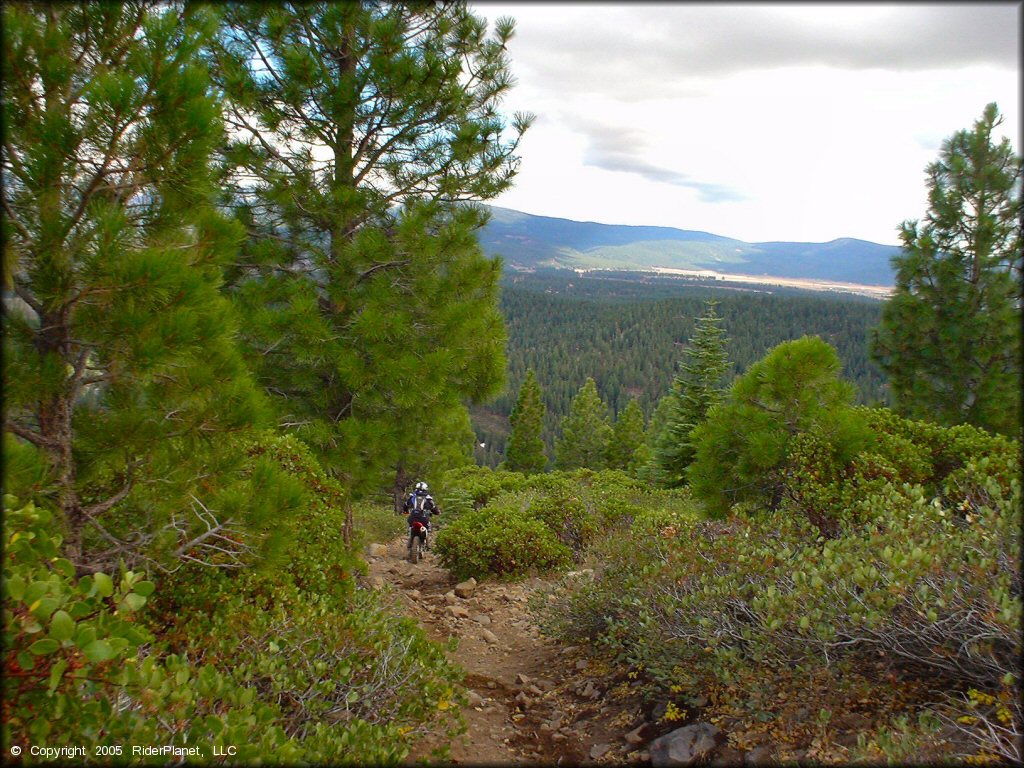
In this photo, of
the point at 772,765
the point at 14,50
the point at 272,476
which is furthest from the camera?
the point at 272,476

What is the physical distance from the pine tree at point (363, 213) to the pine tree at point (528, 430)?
26729mm

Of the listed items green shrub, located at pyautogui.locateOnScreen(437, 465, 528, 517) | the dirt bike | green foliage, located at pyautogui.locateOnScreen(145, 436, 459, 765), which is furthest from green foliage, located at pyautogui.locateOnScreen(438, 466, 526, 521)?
green foliage, located at pyautogui.locateOnScreen(145, 436, 459, 765)

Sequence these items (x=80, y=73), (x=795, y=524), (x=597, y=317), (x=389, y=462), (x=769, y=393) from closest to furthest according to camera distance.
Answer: (x=80, y=73), (x=795, y=524), (x=769, y=393), (x=389, y=462), (x=597, y=317)

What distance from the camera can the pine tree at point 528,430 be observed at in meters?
33.6

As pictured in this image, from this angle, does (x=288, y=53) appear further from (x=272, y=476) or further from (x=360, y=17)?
(x=272, y=476)

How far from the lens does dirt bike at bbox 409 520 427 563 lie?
9438 millimetres

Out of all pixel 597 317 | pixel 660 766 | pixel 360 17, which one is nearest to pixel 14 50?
pixel 360 17

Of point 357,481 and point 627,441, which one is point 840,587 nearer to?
point 357,481

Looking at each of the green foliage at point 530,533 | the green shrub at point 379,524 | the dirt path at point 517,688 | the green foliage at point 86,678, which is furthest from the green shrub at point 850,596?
the green shrub at point 379,524

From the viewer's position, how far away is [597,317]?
446 feet

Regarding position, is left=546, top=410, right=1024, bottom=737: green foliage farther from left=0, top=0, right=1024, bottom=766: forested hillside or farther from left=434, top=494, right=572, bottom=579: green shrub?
left=434, top=494, right=572, bottom=579: green shrub

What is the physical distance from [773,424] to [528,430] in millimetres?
27945

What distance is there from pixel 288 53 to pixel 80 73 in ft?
11.3

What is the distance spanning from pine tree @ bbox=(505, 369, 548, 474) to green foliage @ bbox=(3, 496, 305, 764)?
30937 millimetres
